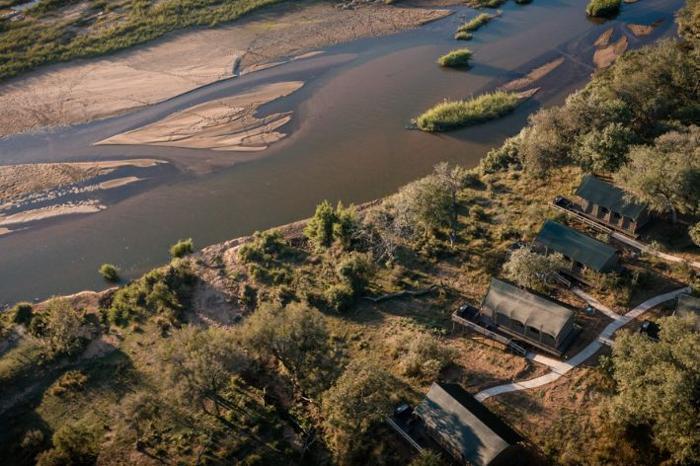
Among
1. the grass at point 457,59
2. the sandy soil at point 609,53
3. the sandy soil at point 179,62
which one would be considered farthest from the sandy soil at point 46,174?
the sandy soil at point 609,53

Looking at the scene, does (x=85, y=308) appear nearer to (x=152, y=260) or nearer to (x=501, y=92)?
(x=152, y=260)

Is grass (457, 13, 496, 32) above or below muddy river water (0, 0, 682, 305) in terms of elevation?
above

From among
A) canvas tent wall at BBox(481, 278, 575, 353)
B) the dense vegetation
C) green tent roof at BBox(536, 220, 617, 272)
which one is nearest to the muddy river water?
the dense vegetation

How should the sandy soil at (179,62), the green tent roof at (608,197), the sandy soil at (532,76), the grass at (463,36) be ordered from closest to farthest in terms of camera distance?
the green tent roof at (608,197)
the sandy soil at (532,76)
the sandy soil at (179,62)
the grass at (463,36)

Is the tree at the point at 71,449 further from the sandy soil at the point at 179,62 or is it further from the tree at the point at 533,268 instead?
the sandy soil at the point at 179,62

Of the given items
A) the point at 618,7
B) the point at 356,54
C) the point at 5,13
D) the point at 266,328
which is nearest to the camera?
the point at 266,328

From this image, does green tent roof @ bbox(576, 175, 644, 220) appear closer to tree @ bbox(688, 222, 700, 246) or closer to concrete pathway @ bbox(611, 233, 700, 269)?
concrete pathway @ bbox(611, 233, 700, 269)

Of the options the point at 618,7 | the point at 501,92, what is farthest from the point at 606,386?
the point at 618,7
